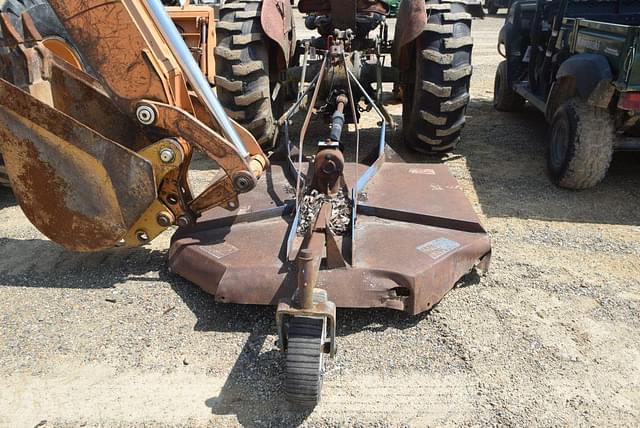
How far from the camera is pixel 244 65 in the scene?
4.54m

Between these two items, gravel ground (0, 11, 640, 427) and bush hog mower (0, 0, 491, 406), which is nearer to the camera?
gravel ground (0, 11, 640, 427)

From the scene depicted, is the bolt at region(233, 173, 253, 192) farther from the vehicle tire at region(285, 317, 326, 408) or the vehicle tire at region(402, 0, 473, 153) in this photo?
the vehicle tire at region(402, 0, 473, 153)

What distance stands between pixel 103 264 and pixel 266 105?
2.00 metres

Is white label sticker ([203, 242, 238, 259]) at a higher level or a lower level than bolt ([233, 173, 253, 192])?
lower

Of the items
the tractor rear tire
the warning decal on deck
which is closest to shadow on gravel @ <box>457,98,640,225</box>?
the warning decal on deck

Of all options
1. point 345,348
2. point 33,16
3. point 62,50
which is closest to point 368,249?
point 345,348

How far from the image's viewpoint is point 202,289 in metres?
3.07

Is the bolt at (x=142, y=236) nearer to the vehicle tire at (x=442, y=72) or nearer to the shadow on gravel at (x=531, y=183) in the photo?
the shadow on gravel at (x=531, y=183)

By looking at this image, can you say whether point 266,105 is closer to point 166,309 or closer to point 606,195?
point 166,309

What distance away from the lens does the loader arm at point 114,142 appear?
273 cm

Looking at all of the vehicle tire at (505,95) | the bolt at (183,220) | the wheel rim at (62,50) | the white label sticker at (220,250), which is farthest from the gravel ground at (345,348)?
the vehicle tire at (505,95)

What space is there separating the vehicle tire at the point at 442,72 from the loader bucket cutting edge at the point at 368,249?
1200 millimetres

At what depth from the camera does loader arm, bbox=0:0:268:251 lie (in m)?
2.73

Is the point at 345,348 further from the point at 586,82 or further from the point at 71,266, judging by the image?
the point at 586,82
